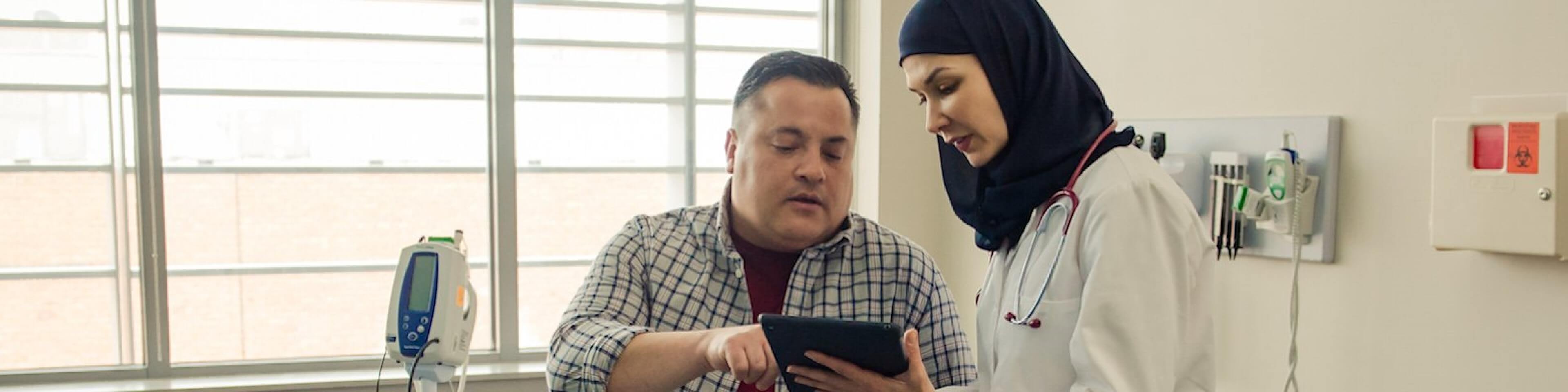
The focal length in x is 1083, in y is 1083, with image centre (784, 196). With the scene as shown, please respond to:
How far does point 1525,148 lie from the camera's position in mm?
1263

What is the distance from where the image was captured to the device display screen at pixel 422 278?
1700mm

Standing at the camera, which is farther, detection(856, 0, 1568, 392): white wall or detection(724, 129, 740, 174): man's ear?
detection(724, 129, 740, 174): man's ear

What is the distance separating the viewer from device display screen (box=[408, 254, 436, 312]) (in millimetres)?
1700

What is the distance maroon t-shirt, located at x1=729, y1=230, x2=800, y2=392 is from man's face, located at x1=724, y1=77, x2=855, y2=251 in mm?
80

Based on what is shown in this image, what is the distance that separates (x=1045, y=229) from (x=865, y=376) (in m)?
0.28

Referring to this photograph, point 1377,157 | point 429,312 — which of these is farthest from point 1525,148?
point 429,312

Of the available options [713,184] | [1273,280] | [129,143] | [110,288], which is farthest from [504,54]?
[1273,280]

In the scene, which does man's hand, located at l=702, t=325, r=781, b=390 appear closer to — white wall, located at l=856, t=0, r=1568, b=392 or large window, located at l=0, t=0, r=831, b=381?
white wall, located at l=856, t=0, r=1568, b=392

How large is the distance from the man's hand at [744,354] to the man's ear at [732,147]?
28 cm

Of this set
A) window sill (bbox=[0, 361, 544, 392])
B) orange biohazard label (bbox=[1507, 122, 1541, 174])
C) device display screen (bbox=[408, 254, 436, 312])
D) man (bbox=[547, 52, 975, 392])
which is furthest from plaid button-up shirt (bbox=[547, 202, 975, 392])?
window sill (bbox=[0, 361, 544, 392])

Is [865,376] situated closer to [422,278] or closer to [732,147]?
[732,147]

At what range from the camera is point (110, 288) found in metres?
2.55

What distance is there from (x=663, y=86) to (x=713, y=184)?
304 mm

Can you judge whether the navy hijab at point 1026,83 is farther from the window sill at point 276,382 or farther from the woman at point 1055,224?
the window sill at point 276,382
